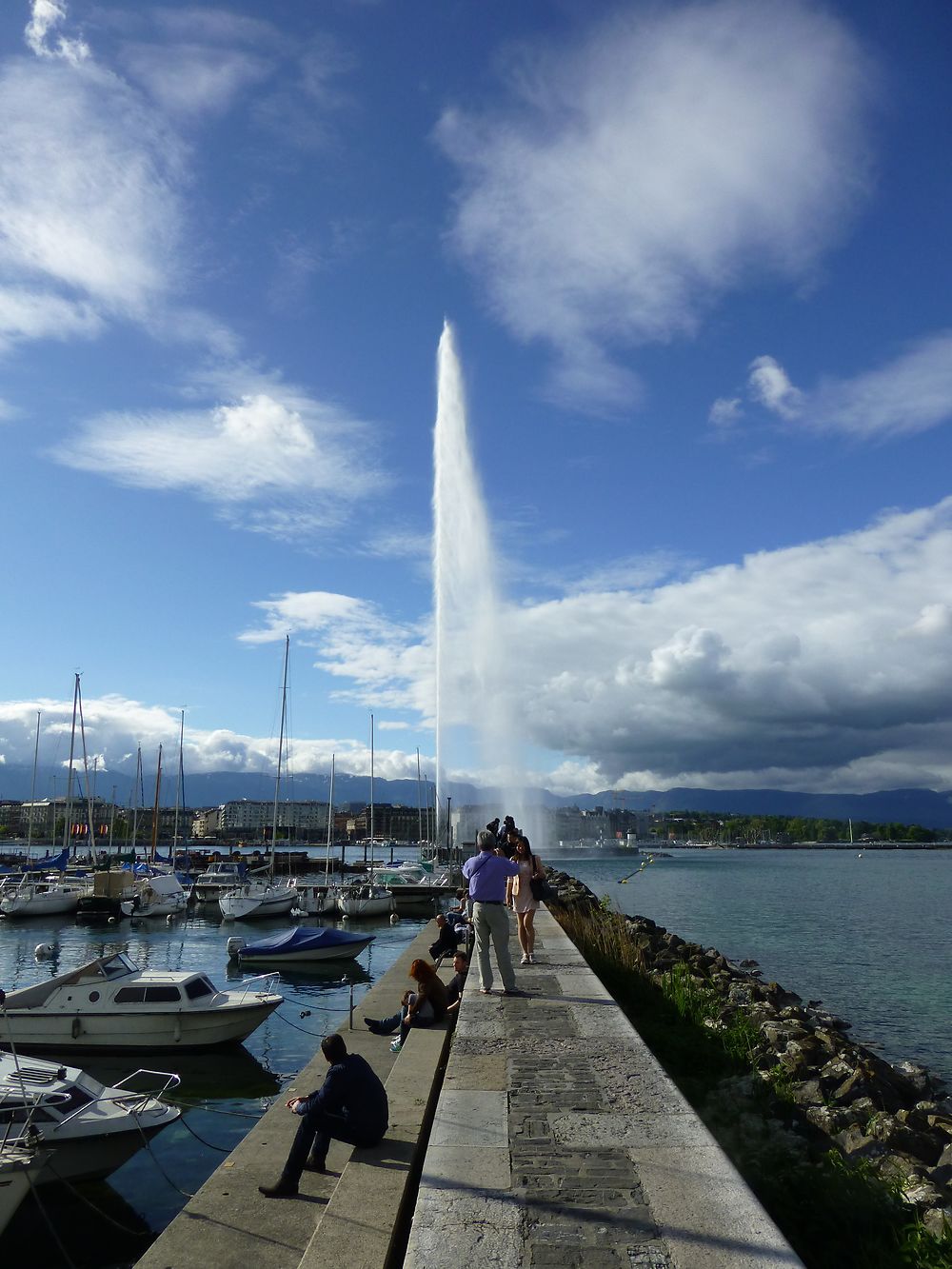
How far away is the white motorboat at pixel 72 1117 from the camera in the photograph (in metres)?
11.9

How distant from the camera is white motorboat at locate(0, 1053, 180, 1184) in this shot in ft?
39.0

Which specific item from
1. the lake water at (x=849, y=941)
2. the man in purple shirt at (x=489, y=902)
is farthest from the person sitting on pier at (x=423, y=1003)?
the lake water at (x=849, y=941)

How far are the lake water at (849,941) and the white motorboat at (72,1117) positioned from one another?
15.5 m

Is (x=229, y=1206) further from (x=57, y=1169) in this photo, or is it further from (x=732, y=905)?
(x=732, y=905)

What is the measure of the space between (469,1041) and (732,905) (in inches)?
2112

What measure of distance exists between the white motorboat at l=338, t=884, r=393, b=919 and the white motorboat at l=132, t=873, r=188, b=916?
32.8 feet

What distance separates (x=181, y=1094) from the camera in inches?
709

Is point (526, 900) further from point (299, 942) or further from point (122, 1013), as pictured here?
point (299, 942)

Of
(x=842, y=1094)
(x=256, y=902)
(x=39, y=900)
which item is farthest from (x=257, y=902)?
(x=842, y=1094)

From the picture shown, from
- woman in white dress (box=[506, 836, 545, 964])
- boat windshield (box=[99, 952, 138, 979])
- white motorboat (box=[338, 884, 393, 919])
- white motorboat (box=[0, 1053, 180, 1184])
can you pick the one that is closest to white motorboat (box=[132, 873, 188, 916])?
white motorboat (box=[338, 884, 393, 919])

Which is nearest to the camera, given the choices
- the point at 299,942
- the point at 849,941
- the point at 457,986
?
the point at 457,986

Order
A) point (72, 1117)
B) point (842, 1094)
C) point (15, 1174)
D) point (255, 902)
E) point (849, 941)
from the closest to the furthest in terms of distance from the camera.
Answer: point (15, 1174)
point (72, 1117)
point (842, 1094)
point (849, 941)
point (255, 902)

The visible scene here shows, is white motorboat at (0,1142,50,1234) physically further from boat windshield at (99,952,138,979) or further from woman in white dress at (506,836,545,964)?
boat windshield at (99,952,138,979)

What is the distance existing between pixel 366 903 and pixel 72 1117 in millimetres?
39361
